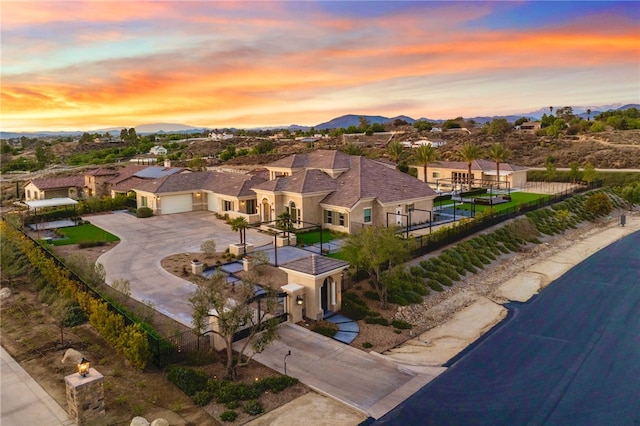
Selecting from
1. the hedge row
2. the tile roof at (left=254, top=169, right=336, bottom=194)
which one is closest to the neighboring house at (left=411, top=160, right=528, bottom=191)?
the tile roof at (left=254, top=169, right=336, bottom=194)

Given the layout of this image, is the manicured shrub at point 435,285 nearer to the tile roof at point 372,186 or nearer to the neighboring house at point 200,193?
the tile roof at point 372,186

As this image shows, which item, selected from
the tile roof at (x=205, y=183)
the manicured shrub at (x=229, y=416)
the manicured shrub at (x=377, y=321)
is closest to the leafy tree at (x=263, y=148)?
the tile roof at (x=205, y=183)

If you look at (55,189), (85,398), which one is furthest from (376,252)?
(55,189)

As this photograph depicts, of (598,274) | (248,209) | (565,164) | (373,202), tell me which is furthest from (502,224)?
(565,164)

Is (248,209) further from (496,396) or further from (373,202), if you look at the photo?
(496,396)

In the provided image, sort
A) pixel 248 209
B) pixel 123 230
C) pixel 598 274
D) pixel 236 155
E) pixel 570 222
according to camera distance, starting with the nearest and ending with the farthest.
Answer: pixel 598 274 → pixel 123 230 → pixel 248 209 → pixel 570 222 → pixel 236 155
